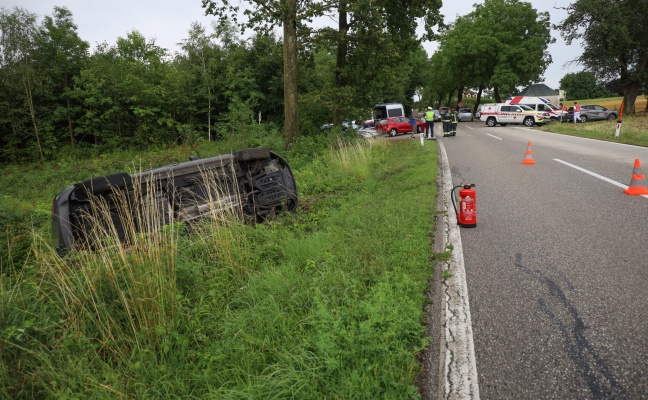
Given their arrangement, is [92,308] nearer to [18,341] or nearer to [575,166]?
[18,341]

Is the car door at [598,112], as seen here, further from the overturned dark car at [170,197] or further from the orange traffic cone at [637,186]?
the overturned dark car at [170,197]

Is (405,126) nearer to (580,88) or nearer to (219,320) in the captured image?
(219,320)

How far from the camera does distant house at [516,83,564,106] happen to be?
6125 centimetres

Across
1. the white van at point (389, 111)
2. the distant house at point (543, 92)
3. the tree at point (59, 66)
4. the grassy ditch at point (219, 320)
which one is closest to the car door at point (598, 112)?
the white van at point (389, 111)

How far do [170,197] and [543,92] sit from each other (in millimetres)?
69873

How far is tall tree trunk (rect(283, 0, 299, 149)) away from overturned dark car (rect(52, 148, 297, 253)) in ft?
29.1

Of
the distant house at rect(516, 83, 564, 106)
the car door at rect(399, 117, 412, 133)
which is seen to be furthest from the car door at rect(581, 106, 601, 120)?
the distant house at rect(516, 83, 564, 106)

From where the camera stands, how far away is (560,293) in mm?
3471

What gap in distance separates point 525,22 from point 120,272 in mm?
49229

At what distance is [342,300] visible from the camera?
3.47m

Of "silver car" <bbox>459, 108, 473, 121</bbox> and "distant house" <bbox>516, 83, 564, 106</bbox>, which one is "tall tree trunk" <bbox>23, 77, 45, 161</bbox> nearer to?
"silver car" <bbox>459, 108, 473, 121</bbox>

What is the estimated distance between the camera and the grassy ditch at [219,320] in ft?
8.54

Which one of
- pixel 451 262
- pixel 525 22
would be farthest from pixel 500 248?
pixel 525 22

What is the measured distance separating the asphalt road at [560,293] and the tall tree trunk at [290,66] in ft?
31.0
